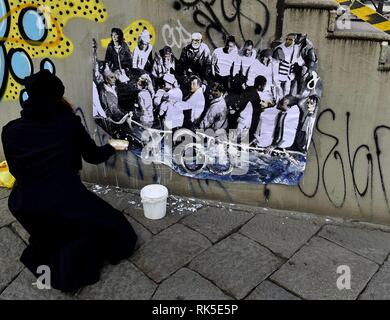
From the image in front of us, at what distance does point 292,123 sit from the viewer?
4.02 m

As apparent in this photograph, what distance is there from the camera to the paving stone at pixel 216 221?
13.3 ft

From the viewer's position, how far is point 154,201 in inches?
163

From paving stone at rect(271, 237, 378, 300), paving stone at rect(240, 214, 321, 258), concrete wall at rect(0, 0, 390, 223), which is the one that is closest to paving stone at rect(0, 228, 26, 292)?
concrete wall at rect(0, 0, 390, 223)

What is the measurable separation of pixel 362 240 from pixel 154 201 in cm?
218

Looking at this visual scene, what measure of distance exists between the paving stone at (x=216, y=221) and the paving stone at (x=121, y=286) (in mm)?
874

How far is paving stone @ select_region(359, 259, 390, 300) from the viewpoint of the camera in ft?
10.6

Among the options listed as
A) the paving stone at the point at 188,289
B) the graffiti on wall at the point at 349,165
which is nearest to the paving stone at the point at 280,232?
the graffiti on wall at the point at 349,165

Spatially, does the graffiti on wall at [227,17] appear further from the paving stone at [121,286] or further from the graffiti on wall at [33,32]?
the paving stone at [121,286]

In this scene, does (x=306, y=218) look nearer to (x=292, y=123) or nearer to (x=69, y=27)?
(x=292, y=123)

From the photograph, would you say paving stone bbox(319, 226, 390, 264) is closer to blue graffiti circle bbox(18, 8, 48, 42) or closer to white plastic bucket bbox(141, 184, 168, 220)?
white plastic bucket bbox(141, 184, 168, 220)

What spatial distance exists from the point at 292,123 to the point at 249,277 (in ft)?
5.32

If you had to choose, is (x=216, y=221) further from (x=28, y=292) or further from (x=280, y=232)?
(x=28, y=292)

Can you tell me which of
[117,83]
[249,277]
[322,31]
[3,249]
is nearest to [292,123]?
[322,31]
